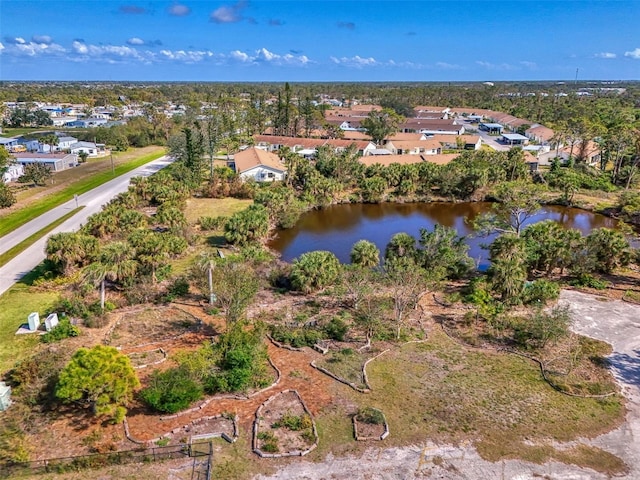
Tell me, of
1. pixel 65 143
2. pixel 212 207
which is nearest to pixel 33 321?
pixel 212 207

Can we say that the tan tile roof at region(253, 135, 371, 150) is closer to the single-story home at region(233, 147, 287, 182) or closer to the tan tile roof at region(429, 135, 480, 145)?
the single-story home at region(233, 147, 287, 182)

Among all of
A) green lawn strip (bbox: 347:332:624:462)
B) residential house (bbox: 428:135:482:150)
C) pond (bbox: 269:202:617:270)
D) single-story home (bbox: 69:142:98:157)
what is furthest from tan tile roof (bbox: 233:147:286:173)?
green lawn strip (bbox: 347:332:624:462)

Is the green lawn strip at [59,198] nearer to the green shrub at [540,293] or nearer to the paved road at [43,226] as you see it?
the paved road at [43,226]

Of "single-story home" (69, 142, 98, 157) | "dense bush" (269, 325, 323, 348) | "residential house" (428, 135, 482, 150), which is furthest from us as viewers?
"residential house" (428, 135, 482, 150)

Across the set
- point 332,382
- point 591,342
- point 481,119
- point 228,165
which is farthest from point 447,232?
point 481,119

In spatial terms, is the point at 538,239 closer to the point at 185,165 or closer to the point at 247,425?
the point at 247,425
